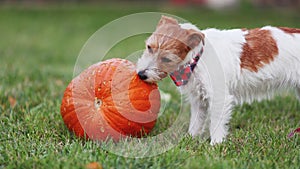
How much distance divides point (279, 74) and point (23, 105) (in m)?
2.66

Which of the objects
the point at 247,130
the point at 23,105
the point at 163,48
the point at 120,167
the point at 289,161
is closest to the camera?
the point at 120,167

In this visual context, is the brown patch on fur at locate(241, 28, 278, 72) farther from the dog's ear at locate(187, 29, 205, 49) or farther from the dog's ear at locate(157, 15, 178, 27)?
the dog's ear at locate(157, 15, 178, 27)

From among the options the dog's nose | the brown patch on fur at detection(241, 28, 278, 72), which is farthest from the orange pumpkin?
Answer: the brown patch on fur at detection(241, 28, 278, 72)

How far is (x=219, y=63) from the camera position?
360 centimetres

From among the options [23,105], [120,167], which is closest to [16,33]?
[23,105]

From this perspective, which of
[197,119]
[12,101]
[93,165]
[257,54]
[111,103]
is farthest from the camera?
[12,101]

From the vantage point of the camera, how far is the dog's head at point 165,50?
3.40 metres

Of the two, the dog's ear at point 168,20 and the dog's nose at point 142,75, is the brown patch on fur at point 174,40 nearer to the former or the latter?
the dog's ear at point 168,20

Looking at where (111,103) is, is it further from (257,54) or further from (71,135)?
(257,54)

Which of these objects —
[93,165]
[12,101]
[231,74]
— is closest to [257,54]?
[231,74]

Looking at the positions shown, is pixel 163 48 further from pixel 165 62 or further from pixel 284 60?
pixel 284 60

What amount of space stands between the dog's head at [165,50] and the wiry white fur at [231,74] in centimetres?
11

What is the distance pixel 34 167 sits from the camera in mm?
2939

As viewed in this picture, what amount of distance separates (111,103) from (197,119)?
0.96 m
